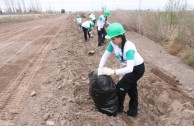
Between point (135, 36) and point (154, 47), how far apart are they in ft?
8.29

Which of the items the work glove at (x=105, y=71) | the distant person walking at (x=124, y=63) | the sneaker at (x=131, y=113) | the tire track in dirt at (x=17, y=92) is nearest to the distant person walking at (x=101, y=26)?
the tire track in dirt at (x=17, y=92)

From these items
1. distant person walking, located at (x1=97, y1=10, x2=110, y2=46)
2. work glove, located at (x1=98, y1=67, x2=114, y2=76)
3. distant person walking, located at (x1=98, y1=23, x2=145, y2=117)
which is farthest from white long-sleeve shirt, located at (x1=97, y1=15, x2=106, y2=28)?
work glove, located at (x1=98, y1=67, x2=114, y2=76)

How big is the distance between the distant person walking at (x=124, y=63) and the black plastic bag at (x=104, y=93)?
0.15 meters

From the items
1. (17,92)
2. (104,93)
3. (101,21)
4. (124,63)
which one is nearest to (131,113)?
(104,93)

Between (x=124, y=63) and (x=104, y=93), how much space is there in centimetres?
62

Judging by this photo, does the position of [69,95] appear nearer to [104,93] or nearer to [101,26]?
[104,93]

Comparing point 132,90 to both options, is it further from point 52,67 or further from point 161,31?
point 161,31

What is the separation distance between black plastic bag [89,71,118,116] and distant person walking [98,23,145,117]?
0.48 feet

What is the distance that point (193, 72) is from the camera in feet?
23.2

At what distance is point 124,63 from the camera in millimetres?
4016

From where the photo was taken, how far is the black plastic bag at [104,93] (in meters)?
4.07

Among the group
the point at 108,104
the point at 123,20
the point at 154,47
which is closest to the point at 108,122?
the point at 108,104

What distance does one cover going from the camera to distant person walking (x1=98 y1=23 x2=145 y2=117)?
12.0 ft

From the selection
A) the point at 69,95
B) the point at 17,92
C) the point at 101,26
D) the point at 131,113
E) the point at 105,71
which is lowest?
the point at 131,113
